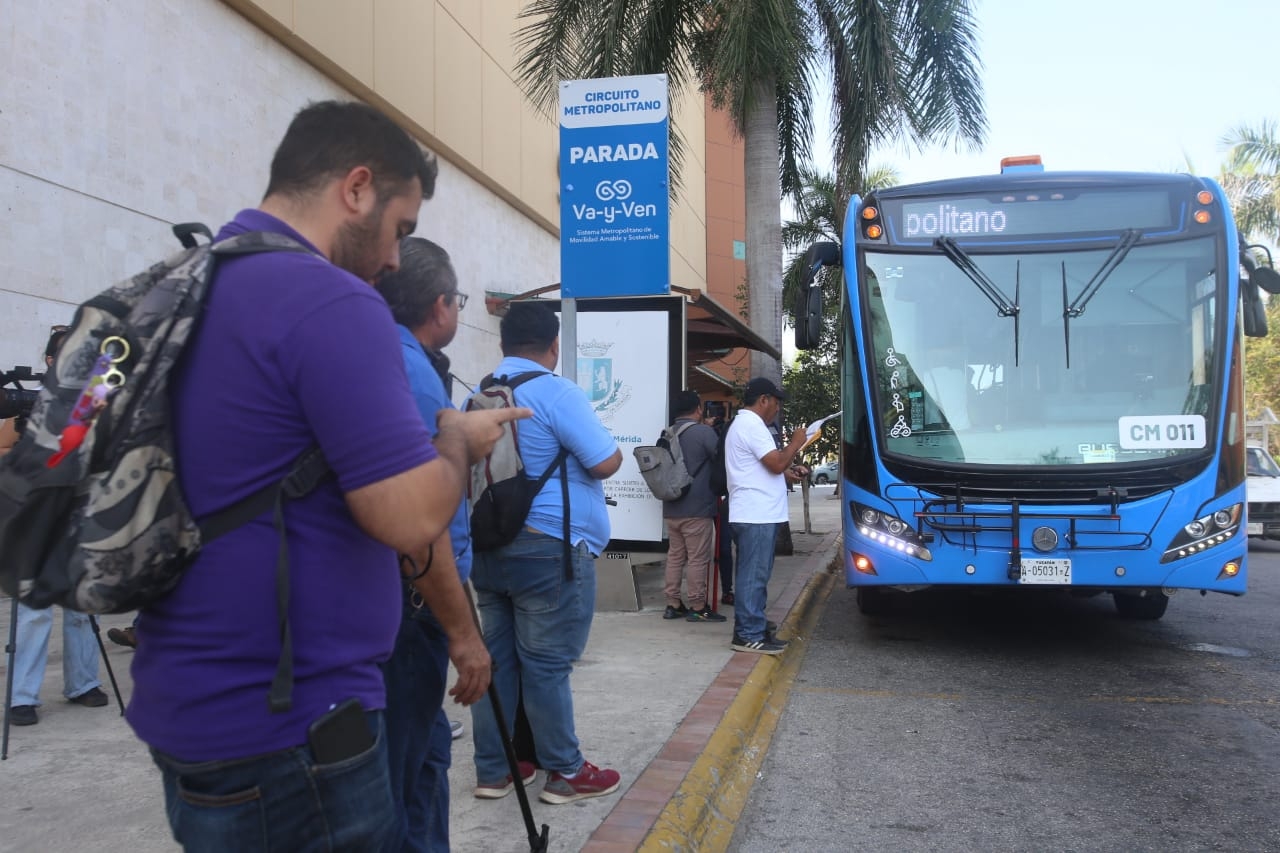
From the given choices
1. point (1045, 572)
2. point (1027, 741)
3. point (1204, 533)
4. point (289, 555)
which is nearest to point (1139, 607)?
point (1204, 533)

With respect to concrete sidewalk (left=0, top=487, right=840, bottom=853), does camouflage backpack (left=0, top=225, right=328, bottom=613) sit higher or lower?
higher

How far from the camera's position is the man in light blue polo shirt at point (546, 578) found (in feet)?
12.8

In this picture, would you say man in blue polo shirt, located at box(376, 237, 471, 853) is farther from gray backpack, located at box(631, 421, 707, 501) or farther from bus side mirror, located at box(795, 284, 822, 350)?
bus side mirror, located at box(795, 284, 822, 350)

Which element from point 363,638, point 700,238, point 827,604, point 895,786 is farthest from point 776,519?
point 700,238

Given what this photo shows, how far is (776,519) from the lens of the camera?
22.9ft

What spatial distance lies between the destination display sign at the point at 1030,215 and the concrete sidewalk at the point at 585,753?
127 inches

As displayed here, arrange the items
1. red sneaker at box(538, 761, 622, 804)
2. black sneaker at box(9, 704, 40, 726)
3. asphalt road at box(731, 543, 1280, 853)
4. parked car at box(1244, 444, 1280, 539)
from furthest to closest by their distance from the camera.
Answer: parked car at box(1244, 444, 1280, 539), black sneaker at box(9, 704, 40, 726), asphalt road at box(731, 543, 1280, 853), red sneaker at box(538, 761, 622, 804)

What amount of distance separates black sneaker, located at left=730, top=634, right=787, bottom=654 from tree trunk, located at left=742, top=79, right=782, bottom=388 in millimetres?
6188

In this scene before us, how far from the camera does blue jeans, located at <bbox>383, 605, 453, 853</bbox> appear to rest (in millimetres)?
2625

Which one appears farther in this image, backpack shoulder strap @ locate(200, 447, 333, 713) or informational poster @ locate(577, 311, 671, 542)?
informational poster @ locate(577, 311, 671, 542)

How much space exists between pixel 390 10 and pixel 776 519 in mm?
9741

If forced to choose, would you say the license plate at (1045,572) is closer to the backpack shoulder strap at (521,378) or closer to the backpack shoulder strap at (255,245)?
the backpack shoulder strap at (521,378)

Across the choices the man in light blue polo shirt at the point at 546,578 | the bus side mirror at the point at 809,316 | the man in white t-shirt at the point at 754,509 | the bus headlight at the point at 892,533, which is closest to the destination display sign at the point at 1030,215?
the bus side mirror at the point at 809,316

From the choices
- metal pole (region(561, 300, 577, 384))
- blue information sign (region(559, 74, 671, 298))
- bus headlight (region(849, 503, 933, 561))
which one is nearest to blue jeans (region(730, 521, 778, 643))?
bus headlight (region(849, 503, 933, 561))
